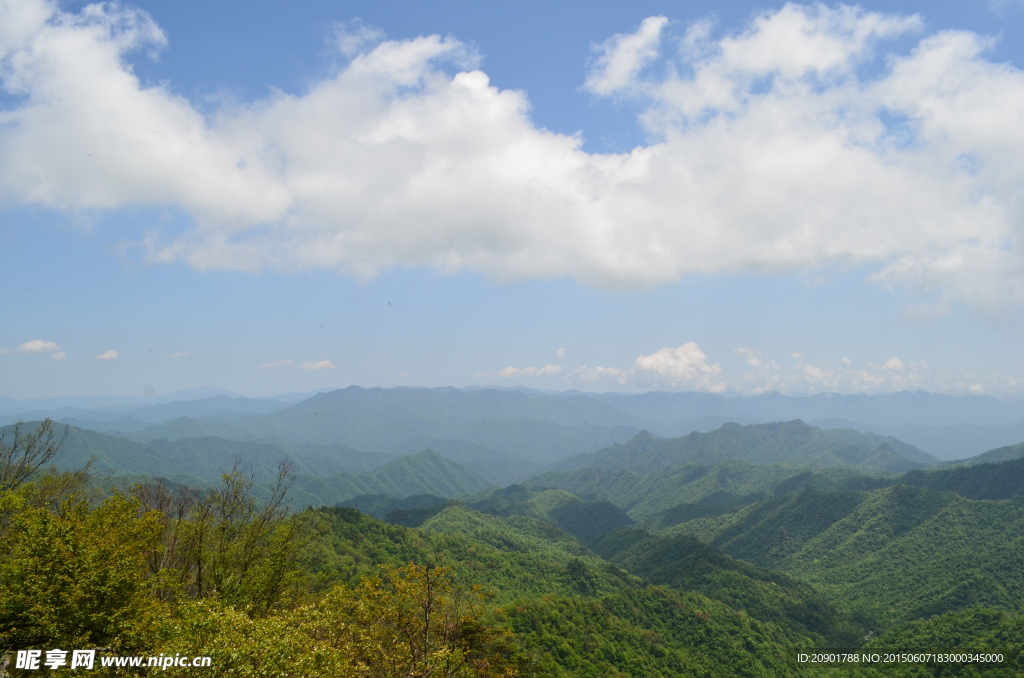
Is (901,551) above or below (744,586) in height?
below

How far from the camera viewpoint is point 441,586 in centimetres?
2847

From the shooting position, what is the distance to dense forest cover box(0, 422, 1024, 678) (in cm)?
2228

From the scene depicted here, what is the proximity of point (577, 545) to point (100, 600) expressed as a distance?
7210 inches

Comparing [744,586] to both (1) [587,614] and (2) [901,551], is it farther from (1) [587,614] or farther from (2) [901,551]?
(2) [901,551]

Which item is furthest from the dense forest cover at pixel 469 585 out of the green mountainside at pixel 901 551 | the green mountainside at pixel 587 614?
the green mountainside at pixel 901 551

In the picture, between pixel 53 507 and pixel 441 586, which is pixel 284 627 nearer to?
pixel 441 586

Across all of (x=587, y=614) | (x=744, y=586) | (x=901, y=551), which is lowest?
(x=901, y=551)

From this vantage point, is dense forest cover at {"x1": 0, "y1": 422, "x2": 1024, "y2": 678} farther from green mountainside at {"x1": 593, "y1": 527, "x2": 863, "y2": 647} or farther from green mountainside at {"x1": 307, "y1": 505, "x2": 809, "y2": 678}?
green mountainside at {"x1": 593, "y1": 527, "x2": 863, "y2": 647}

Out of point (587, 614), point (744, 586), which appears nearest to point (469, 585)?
point (587, 614)

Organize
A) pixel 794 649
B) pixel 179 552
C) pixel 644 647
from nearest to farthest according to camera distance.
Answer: pixel 179 552 < pixel 644 647 < pixel 794 649

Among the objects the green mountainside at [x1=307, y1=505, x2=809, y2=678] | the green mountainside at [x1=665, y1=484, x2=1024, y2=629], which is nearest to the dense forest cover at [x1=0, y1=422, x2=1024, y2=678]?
the green mountainside at [x1=307, y1=505, x2=809, y2=678]

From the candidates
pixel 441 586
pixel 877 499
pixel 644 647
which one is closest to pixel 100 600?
pixel 441 586

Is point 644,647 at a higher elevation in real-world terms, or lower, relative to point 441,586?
lower

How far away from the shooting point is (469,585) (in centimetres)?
8725
